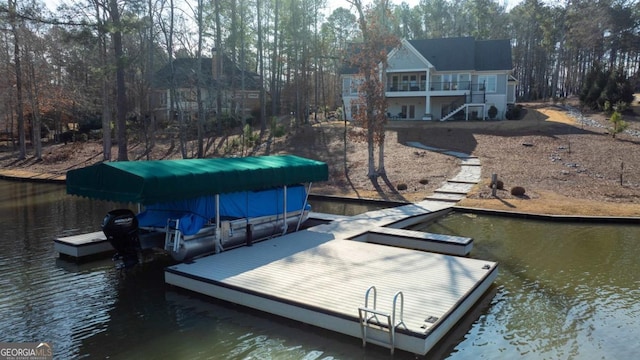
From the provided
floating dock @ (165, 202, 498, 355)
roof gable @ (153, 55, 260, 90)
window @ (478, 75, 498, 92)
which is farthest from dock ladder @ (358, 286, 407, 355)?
window @ (478, 75, 498, 92)

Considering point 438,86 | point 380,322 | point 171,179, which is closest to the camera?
point 380,322

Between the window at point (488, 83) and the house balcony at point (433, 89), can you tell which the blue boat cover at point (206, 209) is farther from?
the window at point (488, 83)

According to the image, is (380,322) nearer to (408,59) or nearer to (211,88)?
(211,88)

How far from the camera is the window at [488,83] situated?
41875mm

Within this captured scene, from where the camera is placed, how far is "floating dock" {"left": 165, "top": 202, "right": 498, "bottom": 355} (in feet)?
24.5

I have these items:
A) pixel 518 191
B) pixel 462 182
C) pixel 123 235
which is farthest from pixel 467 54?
pixel 123 235

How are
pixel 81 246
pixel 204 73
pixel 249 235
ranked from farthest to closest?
pixel 204 73
pixel 249 235
pixel 81 246

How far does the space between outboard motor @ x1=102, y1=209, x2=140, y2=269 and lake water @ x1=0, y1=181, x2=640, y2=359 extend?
1.90ft

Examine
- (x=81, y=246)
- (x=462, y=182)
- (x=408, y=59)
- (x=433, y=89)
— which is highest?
(x=408, y=59)

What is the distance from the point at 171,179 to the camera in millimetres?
10148

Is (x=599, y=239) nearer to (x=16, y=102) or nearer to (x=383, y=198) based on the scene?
(x=383, y=198)

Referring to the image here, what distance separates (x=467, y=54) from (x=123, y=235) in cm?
3981

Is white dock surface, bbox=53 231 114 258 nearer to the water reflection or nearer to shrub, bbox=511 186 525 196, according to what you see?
the water reflection

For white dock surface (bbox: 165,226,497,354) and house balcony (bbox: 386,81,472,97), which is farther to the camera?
house balcony (bbox: 386,81,472,97)
